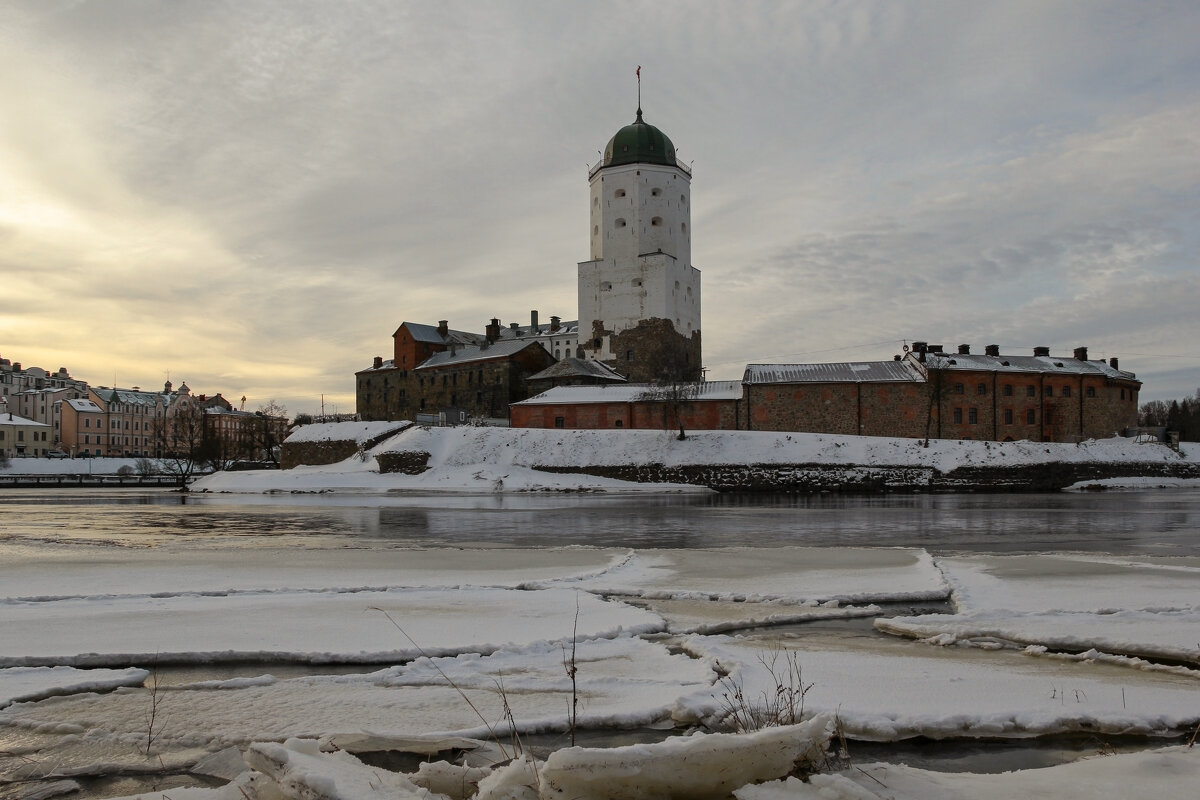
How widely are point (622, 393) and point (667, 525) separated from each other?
101 feet

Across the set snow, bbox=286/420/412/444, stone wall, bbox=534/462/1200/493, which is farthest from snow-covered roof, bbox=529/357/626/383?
stone wall, bbox=534/462/1200/493

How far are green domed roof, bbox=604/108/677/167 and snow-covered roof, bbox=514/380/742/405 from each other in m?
19.5

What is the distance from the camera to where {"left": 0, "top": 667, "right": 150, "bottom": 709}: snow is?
5.33m

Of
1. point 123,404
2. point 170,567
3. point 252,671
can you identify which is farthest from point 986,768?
point 123,404

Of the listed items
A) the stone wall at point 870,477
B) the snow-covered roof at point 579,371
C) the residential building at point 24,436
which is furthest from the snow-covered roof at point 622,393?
the residential building at point 24,436

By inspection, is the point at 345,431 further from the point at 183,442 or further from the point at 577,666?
the point at 577,666

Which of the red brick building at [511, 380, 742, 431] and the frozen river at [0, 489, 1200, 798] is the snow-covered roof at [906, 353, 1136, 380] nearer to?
the red brick building at [511, 380, 742, 431]

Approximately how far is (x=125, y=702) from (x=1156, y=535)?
676 inches

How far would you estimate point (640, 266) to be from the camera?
61.3 meters

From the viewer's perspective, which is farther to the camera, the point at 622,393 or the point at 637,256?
A: the point at 637,256

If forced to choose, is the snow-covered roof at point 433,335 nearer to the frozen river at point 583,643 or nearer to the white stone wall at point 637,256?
the white stone wall at point 637,256

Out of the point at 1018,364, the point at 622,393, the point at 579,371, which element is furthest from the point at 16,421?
the point at 1018,364

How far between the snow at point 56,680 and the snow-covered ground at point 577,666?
0.02m

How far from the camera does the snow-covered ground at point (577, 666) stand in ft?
12.6
